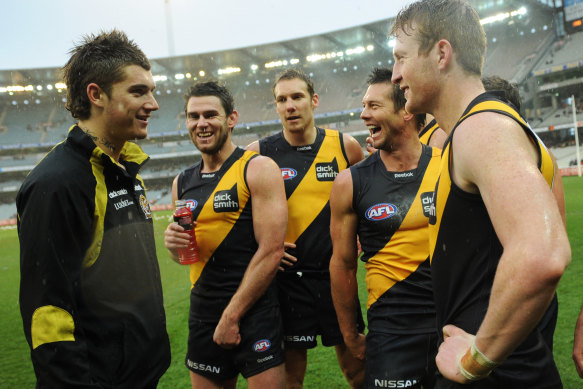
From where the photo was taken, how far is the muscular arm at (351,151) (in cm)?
388

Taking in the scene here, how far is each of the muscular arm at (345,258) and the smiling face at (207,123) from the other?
950mm

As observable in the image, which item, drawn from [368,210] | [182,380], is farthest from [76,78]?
[182,380]

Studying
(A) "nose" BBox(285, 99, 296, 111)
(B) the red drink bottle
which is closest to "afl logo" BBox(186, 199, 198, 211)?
(B) the red drink bottle

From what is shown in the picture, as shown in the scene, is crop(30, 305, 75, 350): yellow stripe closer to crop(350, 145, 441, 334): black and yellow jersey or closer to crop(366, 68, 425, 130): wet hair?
crop(350, 145, 441, 334): black and yellow jersey

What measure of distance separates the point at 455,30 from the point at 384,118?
4.20 feet

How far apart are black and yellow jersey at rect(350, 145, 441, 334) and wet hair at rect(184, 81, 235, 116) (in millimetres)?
1131

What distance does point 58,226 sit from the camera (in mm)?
1740

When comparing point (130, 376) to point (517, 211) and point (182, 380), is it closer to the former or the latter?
point (517, 211)

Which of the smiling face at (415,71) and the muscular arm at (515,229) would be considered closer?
the muscular arm at (515,229)

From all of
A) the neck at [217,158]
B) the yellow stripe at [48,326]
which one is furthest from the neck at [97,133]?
the neck at [217,158]

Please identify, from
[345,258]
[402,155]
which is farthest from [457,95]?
[345,258]

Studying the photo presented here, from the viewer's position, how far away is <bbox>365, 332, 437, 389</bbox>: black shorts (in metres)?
2.46

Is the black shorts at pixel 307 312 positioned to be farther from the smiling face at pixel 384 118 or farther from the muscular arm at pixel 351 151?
the smiling face at pixel 384 118

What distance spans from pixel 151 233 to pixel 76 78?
2.99ft
